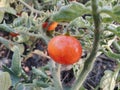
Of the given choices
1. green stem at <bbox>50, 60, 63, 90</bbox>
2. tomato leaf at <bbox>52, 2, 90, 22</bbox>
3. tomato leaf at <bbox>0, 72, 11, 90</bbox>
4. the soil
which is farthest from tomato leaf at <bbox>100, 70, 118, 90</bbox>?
the soil

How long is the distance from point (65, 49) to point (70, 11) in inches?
7.2

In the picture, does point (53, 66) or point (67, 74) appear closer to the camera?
point (53, 66)

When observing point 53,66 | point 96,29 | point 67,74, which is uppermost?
point 96,29

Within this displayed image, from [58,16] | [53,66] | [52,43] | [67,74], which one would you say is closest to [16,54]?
[53,66]

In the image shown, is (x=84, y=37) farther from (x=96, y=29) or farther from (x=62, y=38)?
(x=96, y=29)

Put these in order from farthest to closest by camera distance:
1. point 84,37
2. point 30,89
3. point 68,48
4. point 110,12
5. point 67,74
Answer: point 67,74, point 30,89, point 84,37, point 68,48, point 110,12

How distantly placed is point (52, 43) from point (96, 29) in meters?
0.16

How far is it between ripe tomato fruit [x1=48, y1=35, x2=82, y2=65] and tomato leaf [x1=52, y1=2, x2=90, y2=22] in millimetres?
140

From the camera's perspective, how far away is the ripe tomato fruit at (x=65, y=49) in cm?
77

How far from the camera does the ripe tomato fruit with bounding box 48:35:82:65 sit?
0.77 m

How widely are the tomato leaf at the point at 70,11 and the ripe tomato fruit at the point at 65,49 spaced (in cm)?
14

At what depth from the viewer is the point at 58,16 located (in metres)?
0.63

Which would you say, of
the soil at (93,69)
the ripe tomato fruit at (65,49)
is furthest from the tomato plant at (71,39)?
the soil at (93,69)

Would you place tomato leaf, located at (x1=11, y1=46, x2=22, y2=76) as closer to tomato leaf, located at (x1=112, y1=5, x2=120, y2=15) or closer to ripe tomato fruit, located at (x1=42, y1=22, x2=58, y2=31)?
ripe tomato fruit, located at (x1=42, y1=22, x2=58, y2=31)
